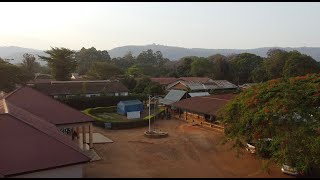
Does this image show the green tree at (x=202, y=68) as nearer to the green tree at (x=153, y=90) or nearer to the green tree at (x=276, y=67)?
the green tree at (x=276, y=67)

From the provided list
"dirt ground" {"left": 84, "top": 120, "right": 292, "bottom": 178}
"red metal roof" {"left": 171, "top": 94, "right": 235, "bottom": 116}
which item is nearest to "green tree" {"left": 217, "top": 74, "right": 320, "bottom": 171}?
"dirt ground" {"left": 84, "top": 120, "right": 292, "bottom": 178}

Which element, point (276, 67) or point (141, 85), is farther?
point (276, 67)

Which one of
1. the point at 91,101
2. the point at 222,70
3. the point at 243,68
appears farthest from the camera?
the point at 243,68

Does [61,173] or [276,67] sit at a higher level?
[276,67]

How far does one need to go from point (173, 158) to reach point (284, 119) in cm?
713

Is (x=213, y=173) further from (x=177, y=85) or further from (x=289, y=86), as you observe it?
(x=177, y=85)

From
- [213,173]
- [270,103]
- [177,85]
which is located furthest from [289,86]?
[177,85]

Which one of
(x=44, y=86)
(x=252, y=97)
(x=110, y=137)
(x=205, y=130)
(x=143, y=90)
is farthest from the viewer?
(x=143, y=90)

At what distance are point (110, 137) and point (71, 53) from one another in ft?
93.1

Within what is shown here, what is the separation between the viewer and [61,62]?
5150cm

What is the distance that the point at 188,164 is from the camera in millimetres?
19562

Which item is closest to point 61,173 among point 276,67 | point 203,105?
point 203,105

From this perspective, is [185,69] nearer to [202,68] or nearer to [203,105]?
[202,68]

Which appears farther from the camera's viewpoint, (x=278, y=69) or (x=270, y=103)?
(x=278, y=69)
